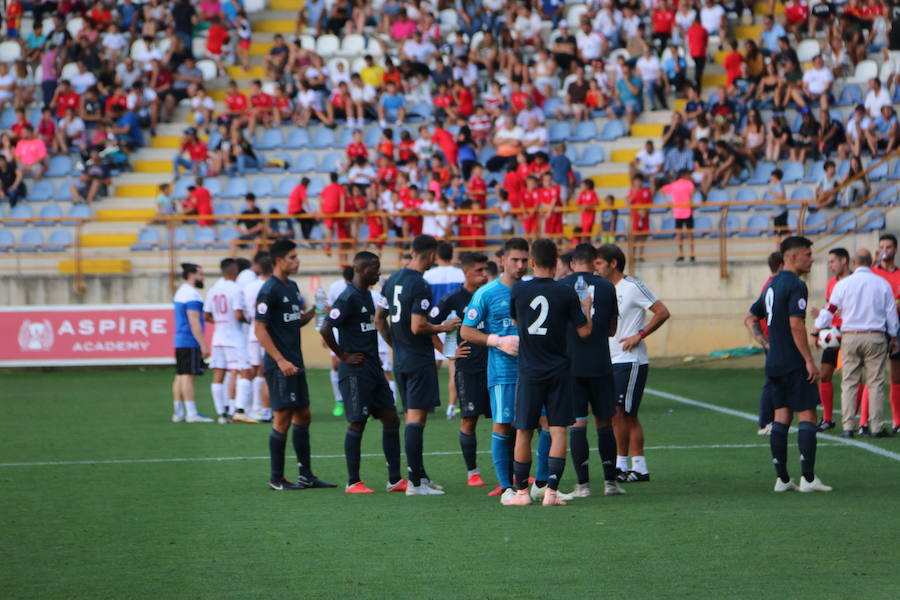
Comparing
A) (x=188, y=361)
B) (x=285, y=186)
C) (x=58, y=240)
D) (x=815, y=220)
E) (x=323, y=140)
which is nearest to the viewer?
(x=188, y=361)

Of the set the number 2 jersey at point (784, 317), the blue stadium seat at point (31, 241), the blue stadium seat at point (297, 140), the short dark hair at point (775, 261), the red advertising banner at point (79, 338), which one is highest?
the blue stadium seat at point (297, 140)

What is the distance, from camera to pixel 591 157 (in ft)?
96.7

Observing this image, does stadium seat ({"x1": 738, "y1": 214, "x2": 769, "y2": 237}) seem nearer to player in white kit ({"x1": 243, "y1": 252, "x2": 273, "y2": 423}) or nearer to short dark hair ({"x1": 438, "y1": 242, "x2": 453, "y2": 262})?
player in white kit ({"x1": 243, "y1": 252, "x2": 273, "y2": 423})

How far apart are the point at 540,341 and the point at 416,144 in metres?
20.0

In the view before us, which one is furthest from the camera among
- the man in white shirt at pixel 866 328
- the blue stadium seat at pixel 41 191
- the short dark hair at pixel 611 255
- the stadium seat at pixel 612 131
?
the blue stadium seat at pixel 41 191

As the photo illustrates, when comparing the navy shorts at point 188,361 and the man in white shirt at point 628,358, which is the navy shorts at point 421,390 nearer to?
the man in white shirt at point 628,358

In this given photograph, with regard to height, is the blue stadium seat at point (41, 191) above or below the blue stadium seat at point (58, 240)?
above

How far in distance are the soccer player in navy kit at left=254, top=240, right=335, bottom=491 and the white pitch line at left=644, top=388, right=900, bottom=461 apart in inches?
214

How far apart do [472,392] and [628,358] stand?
132cm

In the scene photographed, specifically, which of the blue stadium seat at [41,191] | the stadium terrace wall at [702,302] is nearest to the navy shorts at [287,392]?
the stadium terrace wall at [702,302]

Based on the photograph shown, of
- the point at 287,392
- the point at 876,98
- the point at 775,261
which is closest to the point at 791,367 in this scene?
the point at 775,261

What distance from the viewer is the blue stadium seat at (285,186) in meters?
29.8

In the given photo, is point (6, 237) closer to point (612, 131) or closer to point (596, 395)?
point (612, 131)

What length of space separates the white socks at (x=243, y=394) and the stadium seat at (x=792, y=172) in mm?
13785
